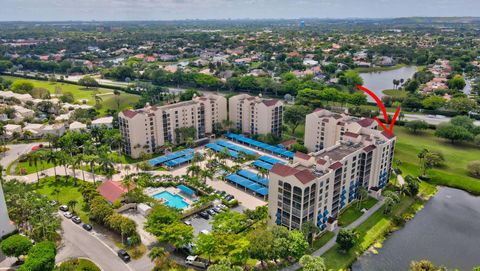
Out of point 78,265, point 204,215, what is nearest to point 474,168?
point 204,215

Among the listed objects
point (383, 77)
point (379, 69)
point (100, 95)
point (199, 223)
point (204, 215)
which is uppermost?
point (379, 69)

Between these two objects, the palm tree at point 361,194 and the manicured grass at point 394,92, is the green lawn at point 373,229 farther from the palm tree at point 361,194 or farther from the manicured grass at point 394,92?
the manicured grass at point 394,92

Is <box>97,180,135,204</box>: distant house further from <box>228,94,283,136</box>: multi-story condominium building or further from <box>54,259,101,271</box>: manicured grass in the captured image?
<box>228,94,283,136</box>: multi-story condominium building

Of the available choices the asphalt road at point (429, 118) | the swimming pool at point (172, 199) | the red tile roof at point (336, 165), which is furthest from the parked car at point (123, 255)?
the asphalt road at point (429, 118)

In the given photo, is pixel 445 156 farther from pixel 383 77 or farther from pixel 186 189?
pixel 383 77

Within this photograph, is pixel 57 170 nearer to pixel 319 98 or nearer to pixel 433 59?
pixel 319 98

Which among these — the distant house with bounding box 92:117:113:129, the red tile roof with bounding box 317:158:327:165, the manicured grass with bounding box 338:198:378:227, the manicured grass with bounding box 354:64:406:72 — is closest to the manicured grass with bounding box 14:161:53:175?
the distant house with bounding box 92:117:113:129
